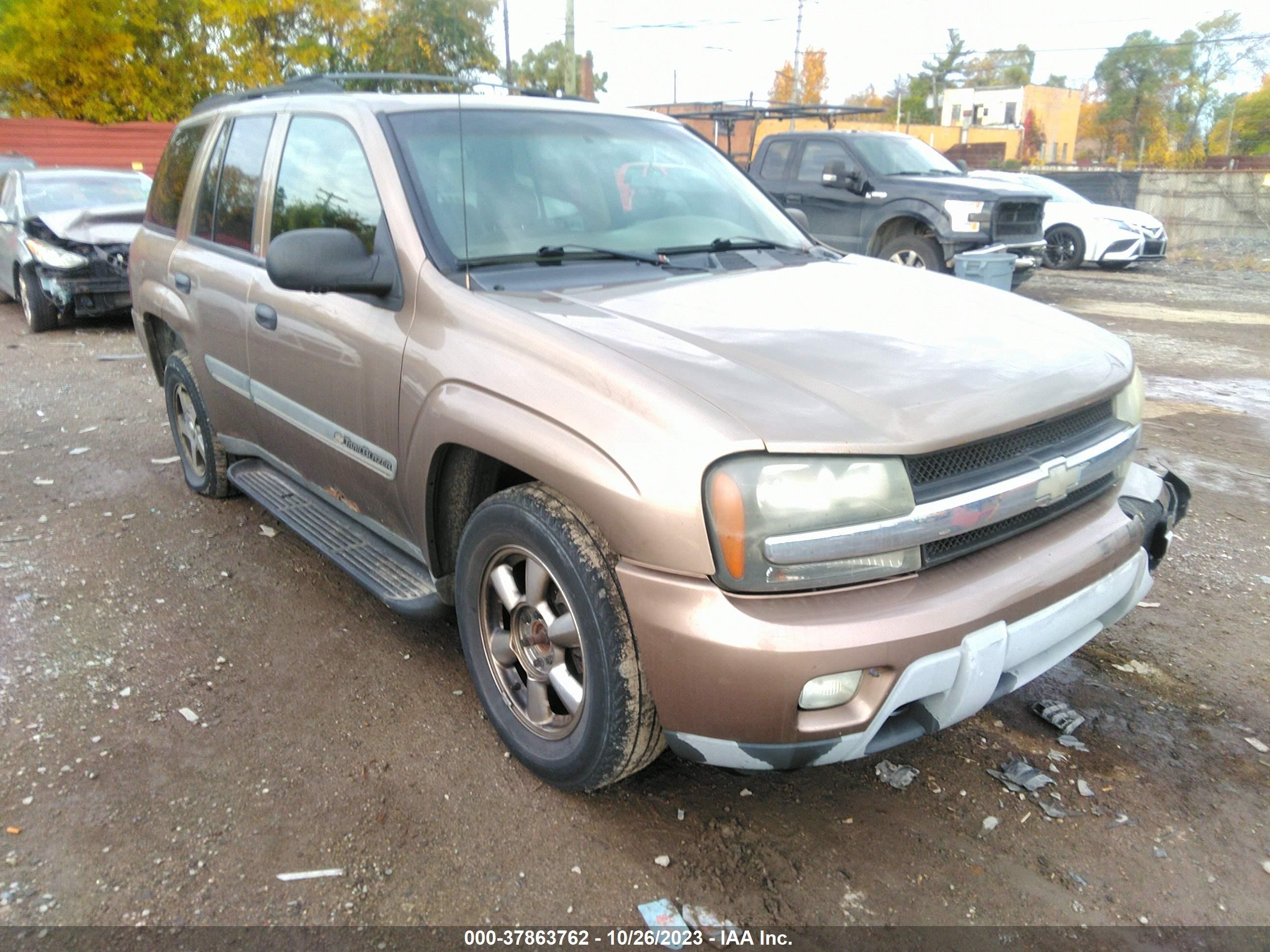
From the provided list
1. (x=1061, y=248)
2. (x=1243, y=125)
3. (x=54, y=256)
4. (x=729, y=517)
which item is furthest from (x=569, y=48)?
(x=1243, y=125)

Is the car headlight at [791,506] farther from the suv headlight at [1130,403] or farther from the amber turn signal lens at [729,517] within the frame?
the suv headlight at [1130,403]

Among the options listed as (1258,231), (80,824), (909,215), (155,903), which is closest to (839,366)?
(155,903)

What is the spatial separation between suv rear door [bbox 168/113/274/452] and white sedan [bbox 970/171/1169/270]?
13.8 metres

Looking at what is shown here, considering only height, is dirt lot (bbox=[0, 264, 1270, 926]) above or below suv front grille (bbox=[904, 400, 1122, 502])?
below

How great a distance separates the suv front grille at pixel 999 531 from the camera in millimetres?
2207

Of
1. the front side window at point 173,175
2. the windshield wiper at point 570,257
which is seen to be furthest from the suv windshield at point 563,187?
the front side window at point 173,175

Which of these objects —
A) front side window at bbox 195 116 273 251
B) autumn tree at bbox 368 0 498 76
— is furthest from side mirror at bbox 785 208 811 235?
autumn tree at bbox 368 0 498 76

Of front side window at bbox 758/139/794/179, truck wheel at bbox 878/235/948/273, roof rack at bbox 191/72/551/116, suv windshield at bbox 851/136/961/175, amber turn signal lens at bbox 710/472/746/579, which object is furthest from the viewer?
front side window at bbox 758/139/794/179

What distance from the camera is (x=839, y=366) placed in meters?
2.34

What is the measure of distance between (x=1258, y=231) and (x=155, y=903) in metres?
23.3

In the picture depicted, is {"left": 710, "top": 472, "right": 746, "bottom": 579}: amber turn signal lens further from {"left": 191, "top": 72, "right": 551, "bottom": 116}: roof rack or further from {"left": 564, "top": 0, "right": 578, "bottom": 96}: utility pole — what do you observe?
{"left": 564, "top": 0, "right": 578, "bottom": 96}: utility pole

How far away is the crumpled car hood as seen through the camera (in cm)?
939

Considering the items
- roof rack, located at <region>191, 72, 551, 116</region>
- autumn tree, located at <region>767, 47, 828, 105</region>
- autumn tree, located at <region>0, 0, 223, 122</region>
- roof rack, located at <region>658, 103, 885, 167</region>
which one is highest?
autumn tree, located at <region>767, 47, 828, 105</region>

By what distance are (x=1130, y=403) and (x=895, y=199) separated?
865cm
